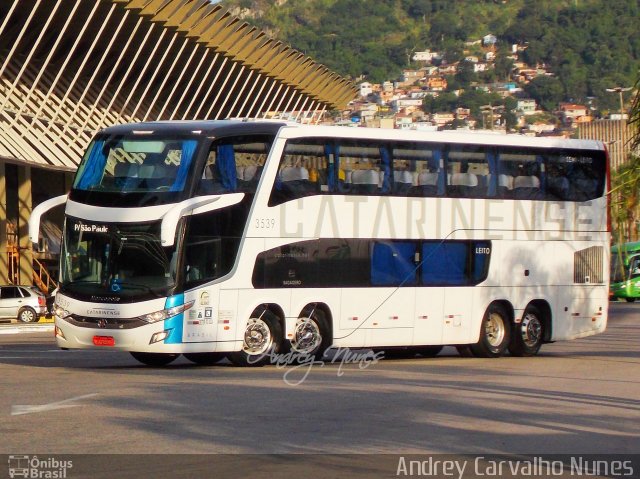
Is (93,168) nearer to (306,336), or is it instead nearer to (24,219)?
(306,336)

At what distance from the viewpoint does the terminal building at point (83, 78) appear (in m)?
51.0

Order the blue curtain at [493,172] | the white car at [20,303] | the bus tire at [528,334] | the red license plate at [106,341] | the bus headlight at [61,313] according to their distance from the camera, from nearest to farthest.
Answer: the red license plate at [106,341] → the bus headlight at [61,313] → the blue curtain at [493,172] → the bus tire at [528,334] → the white car at [20,303]

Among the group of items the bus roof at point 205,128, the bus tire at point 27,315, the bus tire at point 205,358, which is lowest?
the bus tire at point 205,358

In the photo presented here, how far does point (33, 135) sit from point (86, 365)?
29.3 m

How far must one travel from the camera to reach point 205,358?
24266mm

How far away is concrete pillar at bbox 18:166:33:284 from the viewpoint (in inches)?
2099

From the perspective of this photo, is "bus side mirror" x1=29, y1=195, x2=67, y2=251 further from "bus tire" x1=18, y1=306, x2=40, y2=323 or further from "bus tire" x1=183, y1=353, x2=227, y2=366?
"bus tire" x1=18, y1=306, x2=40, y2=323

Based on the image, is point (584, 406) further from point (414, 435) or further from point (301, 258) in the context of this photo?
point (301, 258)

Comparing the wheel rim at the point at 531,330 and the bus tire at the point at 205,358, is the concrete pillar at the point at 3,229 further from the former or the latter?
the wheel rim at the point at 531,330

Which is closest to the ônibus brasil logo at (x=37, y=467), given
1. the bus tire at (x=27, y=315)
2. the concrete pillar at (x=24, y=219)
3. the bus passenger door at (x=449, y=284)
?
the bus passenger door at (x=449, y=284)

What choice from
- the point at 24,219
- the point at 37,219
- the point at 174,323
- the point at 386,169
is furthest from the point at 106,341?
the point at 24,219

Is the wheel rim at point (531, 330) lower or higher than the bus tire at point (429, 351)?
higher

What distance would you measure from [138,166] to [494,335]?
7824 mm

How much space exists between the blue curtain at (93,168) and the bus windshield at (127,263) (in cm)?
71
